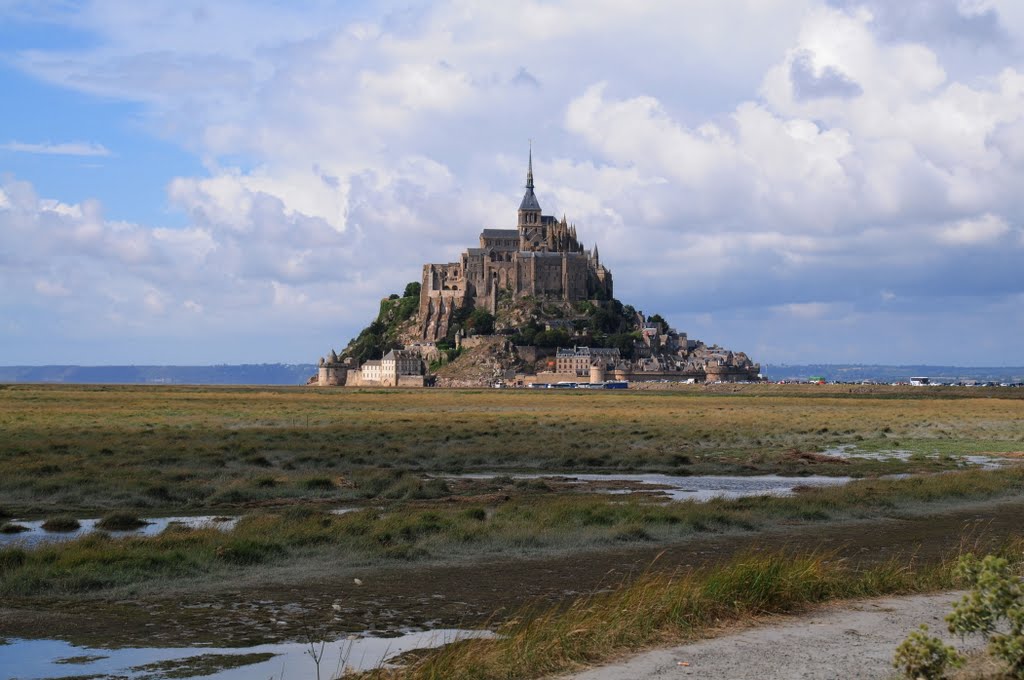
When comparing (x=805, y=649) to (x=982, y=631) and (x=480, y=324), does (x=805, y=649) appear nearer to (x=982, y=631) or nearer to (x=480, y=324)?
(x=982, y=631)

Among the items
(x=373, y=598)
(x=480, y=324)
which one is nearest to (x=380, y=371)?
(x=480, y=324)

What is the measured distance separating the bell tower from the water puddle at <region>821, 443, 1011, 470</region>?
5746 inches

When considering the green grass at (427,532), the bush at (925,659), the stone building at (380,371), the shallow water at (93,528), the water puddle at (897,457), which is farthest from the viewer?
the stone building at (380,371)

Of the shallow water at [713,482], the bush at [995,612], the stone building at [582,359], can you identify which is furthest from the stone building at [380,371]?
the bush at [995,612]

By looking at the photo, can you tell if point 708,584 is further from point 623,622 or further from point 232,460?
point 232,460

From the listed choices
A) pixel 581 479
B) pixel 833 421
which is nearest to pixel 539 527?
pixel 581 479

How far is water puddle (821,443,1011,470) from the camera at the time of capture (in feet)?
110

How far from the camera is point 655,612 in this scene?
454 inches

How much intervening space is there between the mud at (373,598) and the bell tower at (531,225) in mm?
166849

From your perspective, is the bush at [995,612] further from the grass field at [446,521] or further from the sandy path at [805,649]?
the grass field at [446,521]

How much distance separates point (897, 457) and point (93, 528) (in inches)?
1015

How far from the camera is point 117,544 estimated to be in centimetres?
1630

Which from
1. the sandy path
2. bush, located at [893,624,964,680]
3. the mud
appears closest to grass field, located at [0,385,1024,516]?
the mud

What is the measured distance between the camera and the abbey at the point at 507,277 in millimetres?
176500
